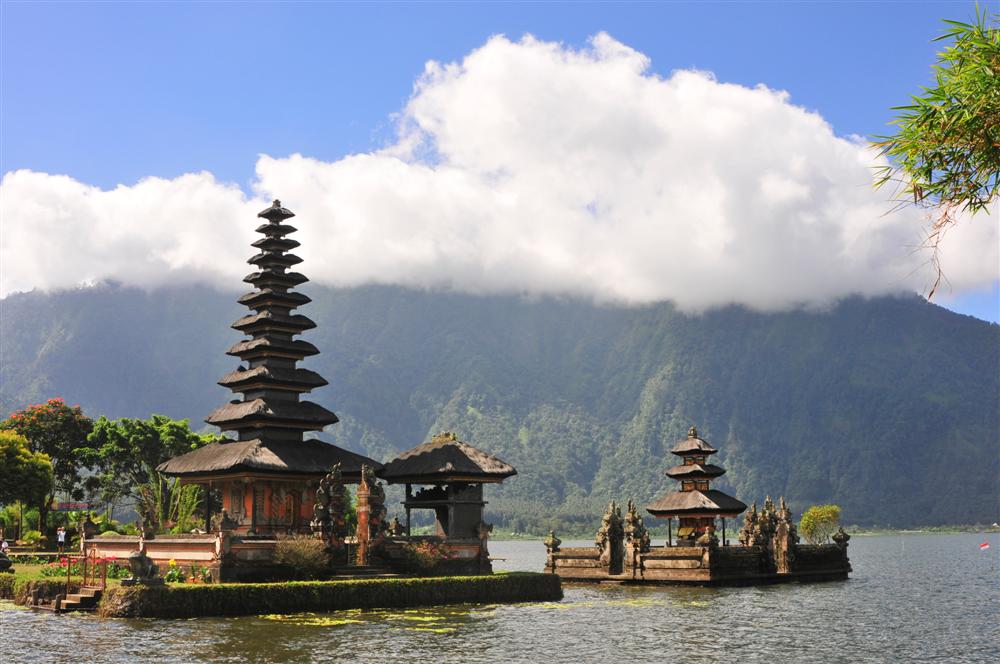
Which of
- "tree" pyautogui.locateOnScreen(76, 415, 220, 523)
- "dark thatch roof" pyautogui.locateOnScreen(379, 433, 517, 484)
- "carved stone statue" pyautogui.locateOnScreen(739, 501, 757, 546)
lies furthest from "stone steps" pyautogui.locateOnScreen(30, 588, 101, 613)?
"tree" pyautogui.locateOnScreen(76, 415, 220, 523)

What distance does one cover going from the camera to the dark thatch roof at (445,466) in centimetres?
5741

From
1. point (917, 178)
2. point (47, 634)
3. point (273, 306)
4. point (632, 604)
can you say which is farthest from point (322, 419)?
point (917, 178)

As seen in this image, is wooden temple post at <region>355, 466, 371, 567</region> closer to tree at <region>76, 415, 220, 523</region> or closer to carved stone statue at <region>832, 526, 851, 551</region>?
tree at <region>76, 415, 220, 523</region>

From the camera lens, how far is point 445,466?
57.3 meters

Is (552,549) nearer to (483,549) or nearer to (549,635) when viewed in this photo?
(483,549)

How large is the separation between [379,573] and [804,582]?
122 ft

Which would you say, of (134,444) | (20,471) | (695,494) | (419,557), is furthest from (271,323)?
(134,444)

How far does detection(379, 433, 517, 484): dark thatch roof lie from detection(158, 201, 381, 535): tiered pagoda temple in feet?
5.61

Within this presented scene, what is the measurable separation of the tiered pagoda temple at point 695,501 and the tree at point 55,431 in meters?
50.3

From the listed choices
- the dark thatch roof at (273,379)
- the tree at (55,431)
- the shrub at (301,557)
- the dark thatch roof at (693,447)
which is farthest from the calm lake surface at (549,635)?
the tree at (55,431)

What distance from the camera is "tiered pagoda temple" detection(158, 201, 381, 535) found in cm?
5594

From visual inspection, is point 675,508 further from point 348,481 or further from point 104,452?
point 104,452

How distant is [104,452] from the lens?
9219 centimetres

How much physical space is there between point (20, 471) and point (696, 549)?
4818 centimetres
